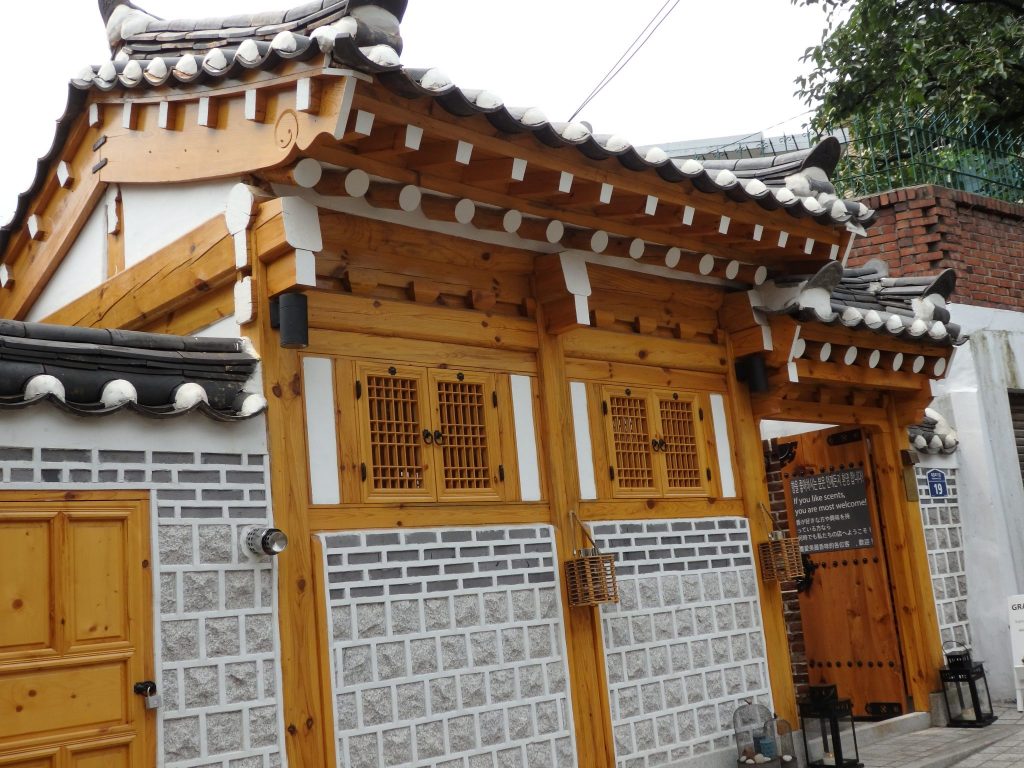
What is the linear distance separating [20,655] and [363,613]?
1.59 metres

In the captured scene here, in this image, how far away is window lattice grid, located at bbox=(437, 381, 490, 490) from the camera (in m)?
6.01

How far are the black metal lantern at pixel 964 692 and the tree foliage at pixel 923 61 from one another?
718 centimetres

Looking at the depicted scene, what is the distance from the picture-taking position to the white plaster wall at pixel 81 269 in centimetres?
682

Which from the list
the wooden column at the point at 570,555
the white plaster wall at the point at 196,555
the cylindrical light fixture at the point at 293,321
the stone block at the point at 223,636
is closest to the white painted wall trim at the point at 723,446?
the wooden column at the point at 570,555

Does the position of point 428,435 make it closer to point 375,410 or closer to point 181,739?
point 375,410

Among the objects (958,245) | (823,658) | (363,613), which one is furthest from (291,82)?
(958,245)

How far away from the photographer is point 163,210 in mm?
6082

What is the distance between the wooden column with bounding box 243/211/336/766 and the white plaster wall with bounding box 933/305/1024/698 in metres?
6.46

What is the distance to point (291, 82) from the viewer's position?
4.94 m

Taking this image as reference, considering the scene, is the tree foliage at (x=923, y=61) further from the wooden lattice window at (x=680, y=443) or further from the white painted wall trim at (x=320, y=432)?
the white painted wall trim at (x=320, y=432)

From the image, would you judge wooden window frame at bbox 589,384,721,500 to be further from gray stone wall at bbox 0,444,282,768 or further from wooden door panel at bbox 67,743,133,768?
wooden door panel at bbox 67,743,133,768

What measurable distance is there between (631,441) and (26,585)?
3809 millimetres

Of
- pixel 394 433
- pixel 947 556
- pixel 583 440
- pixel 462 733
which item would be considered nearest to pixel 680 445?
pixel 583 440

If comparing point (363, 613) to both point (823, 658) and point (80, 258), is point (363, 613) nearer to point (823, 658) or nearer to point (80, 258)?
point (80, 258)
